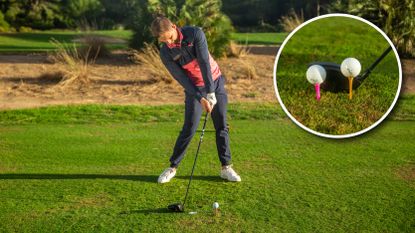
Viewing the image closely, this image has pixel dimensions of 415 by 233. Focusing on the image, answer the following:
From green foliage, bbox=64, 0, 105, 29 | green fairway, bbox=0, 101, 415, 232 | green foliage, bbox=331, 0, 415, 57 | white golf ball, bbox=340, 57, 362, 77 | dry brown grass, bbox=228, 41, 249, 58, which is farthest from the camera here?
green foliage, bbox=64, 0, 105, 29

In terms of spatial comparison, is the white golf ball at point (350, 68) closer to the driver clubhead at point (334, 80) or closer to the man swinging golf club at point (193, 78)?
the driver clubhead at point (334, 80)

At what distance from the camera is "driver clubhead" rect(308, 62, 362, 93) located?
4223mm

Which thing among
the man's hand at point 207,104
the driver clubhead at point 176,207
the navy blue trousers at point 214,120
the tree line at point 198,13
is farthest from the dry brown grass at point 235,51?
the driver clubhead at point 176,207

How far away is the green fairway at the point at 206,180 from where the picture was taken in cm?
491

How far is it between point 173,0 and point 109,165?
1138cm

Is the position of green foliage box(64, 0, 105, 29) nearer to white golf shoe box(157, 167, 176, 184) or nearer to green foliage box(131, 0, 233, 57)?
green foliage box(131, 0, 233, 57)

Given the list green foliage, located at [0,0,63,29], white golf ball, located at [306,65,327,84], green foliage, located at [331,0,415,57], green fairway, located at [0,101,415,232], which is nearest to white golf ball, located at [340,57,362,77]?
white golf ball, located at [306,65,327,84]

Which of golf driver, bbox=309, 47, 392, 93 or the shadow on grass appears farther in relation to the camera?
the shadow on grass

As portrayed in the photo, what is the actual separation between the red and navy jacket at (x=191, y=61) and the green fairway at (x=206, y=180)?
985 millimetres

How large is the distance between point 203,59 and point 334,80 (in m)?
1.67

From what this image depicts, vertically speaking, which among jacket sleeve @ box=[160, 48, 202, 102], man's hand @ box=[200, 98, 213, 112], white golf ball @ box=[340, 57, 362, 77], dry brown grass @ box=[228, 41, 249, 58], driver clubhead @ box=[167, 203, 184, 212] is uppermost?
white golf ball @ box=[340, 57, 362, 77]

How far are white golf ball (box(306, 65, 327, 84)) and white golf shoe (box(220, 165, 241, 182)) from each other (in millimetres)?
1950

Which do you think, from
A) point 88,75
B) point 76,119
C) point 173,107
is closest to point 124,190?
point 76,119

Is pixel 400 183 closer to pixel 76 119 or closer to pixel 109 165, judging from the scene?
pixel 109 165
